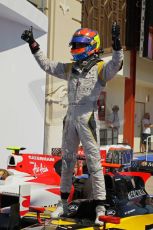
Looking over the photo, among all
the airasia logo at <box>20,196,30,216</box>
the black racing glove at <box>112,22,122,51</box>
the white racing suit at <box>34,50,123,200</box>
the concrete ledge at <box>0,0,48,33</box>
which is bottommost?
the airasia logo at <box>20,196,30,216</box>

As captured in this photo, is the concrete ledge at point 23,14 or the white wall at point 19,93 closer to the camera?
the concrete ledge at point 23,14

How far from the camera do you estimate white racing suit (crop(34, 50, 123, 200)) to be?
423 centimetres

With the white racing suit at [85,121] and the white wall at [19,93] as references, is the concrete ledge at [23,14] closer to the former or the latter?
the white wall at [19,93]

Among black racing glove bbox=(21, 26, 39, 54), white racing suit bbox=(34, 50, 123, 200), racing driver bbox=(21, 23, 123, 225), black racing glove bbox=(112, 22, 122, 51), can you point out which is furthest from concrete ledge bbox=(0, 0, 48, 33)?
black racing glove bbox=(112, 22, 122, 51)

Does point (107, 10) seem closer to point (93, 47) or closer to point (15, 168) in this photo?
point (15, 168)

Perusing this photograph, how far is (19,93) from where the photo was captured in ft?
34.1

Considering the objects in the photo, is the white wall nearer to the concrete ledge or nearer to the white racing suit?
the concrete ledge

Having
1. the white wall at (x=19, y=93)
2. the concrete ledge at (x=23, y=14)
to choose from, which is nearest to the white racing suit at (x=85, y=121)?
the concrete ledge at (x=23, y=14)

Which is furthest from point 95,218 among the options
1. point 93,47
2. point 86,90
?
point 93,47

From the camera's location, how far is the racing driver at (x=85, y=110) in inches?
167

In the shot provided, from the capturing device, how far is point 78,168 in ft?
18.4

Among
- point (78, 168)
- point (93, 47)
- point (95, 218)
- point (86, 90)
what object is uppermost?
point (93, 47)

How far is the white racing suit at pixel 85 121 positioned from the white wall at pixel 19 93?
17.4 ft

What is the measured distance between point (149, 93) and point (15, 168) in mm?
15214
